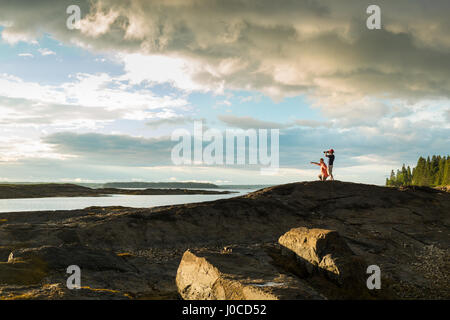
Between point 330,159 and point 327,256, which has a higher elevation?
point 330,159

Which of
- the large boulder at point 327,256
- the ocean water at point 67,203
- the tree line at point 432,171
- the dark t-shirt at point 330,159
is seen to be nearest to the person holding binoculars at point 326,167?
the dark t-shirt at point 330,159

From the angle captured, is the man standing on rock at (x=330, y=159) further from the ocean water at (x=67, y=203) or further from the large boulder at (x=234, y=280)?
the ocean water at (x=67, y=203)

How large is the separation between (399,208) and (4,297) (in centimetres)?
1760

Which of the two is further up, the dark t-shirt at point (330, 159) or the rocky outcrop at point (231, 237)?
the dark t-shirt at point (330, 159)

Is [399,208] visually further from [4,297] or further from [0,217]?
[0,217]

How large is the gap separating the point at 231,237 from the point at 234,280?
778cm

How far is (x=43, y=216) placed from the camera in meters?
18.6

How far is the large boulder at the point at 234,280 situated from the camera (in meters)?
5.54

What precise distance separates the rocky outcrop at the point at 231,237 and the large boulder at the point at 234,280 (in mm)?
775

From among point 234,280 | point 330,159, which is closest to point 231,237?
point 234,280

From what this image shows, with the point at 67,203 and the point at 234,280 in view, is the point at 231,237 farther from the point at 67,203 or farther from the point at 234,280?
the point at 67,203

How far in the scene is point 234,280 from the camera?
633cm

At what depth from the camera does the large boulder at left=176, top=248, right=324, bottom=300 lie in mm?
5535

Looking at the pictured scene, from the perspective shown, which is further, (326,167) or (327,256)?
(326,167)
